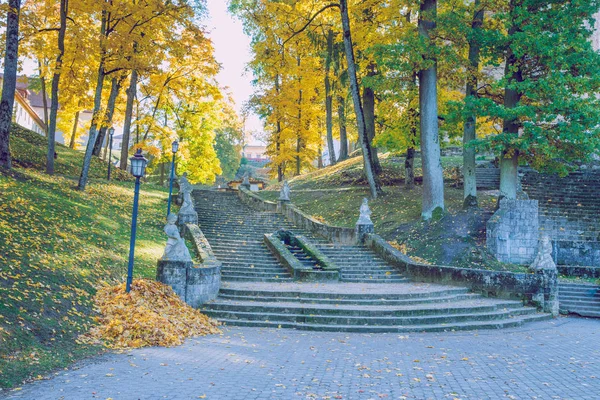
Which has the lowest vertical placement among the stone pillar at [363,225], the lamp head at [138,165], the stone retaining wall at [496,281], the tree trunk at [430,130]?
the stone retaining wall at [496,281]

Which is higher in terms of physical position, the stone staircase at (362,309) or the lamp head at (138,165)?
the lamp head at (138,165)

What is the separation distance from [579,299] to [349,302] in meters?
7.32

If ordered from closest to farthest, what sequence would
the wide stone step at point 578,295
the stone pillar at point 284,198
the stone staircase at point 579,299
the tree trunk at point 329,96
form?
the stone staircase at point 579,299 < the wide stone step at point 578,295 < the tree trunk at point 329,96 < the stone pillar at point 284,198

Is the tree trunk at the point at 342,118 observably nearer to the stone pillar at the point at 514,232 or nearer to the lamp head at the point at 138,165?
the stone pillar at the point at 514,232

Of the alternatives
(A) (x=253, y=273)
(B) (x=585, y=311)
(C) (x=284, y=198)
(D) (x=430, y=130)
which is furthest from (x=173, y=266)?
(C) (x=284, y=198)

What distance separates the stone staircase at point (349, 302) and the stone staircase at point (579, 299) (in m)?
1.68

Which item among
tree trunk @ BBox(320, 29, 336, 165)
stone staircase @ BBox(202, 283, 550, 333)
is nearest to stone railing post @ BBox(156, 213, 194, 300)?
stone staircase @ BBox(202, 283, 550, 333)

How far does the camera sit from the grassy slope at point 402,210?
1822cm

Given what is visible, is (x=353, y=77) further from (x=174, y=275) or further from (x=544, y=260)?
(x=174, y=275)

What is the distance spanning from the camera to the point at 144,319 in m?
9.80

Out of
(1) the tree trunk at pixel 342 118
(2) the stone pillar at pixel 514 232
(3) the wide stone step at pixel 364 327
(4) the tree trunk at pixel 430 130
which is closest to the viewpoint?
(3) the wide stone step at pixel 364 327

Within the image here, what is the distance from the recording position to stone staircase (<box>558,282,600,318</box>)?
15004 mm

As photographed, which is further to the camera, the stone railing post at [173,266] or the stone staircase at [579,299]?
the stone staircase at [579,299]

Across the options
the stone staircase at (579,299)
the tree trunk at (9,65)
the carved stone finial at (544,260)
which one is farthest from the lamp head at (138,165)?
the stone staircase at (579,299)
